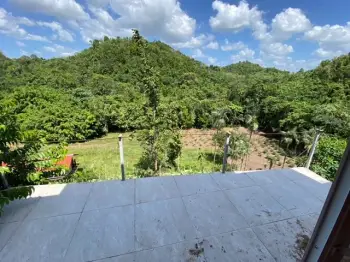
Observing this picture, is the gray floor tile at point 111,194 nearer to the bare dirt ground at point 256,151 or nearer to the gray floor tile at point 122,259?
the gray floor tile at point 122,259

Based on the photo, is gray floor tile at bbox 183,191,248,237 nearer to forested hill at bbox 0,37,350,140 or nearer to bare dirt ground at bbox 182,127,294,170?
forested hill at bbox 0,37,350,140

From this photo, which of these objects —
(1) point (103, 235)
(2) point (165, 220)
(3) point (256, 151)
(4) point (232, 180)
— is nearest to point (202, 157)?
(3) point (256, 151)

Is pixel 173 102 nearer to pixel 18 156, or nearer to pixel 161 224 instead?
pixel 18 156

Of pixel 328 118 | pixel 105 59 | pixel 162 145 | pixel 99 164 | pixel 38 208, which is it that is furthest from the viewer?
pixel 105 59

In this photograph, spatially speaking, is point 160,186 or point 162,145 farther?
point 162,145

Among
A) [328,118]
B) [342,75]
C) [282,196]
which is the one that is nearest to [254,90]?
[342,75]

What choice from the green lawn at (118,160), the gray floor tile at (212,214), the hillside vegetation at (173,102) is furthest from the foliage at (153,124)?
the gray floor tile at (212,214)

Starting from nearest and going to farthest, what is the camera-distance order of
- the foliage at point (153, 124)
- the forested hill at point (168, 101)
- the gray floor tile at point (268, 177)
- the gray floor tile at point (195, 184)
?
the gray floor tile at point (195, 184) < the gray floor tile at point (268, 177) < the foliage at point (153, 124) < the forested hill at point (168, 101)

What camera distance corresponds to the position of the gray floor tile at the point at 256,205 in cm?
236

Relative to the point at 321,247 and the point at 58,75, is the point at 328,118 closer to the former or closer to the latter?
the point at 321,247

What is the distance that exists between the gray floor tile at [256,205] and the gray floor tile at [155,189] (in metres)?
0.76

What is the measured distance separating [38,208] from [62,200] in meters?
0.26

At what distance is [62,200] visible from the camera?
8.61 ft

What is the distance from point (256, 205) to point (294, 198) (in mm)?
618
